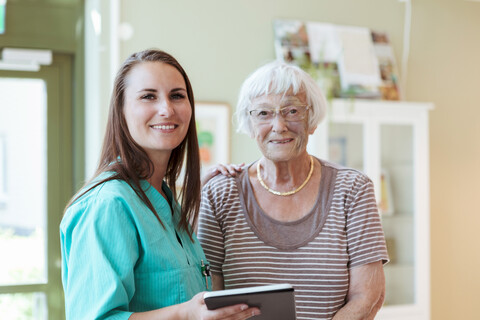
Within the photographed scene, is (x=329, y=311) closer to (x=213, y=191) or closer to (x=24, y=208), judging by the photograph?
(x=213, y=191)

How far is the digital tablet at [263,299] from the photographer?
1.04m

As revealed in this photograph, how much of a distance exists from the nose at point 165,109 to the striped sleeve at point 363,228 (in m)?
0.59

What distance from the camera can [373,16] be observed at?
389 centimetres

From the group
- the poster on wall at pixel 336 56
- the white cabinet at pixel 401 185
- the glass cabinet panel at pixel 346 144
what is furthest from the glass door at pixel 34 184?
the white cabinet at pixel 401 185

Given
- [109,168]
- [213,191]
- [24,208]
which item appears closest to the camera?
[109,168]

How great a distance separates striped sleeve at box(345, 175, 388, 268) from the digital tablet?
39 centimetres

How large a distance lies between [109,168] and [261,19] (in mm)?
2587

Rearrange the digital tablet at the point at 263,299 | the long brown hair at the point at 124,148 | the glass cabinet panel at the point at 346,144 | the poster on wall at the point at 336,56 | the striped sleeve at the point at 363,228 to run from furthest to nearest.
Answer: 1. the poster on wall at the point at 336,56
2. the glass cabinet panel at the point at 346,144
3. the striped sleeve at the point at 363,228
4. the long brown hair at the point at 124,148
5. the digital tablet at the point at 263,299

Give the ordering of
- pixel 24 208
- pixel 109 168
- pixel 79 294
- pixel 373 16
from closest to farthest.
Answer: pixel 79 294, pixel 109 168, pixel 24 208, pixel 373 16

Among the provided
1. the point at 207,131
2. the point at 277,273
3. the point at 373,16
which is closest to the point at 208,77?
the point at 207,131

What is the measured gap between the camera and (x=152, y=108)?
1263 millimetres

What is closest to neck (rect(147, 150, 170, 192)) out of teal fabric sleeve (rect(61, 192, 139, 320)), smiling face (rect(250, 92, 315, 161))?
teal fabric sleeve (rect(61, 192, 139, 320))

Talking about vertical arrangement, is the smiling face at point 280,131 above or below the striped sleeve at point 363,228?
above

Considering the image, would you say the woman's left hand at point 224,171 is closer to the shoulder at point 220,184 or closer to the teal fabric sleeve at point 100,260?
the shoulder at point 220,184
